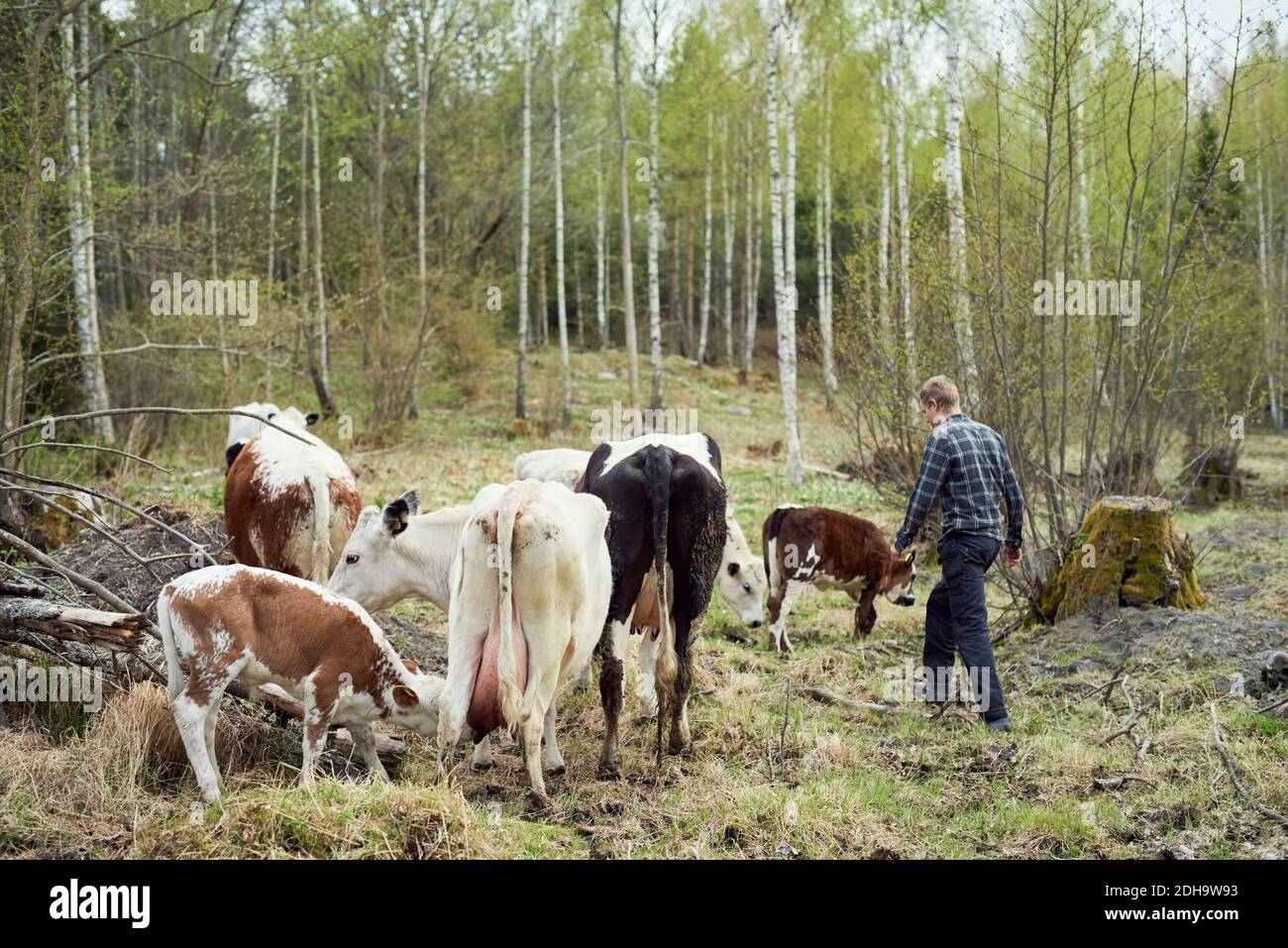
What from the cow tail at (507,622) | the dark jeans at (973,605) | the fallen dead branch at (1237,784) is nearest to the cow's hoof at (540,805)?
the cow tail at (507,622)

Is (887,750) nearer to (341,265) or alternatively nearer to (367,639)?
(367,639)

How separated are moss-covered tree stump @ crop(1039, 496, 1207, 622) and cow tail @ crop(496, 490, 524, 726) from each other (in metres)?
5.35

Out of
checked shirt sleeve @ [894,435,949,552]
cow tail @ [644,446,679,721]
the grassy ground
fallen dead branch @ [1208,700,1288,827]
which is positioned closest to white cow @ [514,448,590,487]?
the grassy ground

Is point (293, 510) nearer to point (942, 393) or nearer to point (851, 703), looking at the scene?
point (851, 703)

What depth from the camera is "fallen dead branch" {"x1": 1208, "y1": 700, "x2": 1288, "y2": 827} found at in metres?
4.73

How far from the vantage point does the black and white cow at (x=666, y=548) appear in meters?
5.91

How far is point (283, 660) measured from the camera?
5.04m

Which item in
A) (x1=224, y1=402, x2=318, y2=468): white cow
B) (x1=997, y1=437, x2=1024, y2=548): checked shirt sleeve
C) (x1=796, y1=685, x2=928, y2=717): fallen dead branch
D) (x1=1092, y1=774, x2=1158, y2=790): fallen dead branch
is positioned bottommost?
(x1=796, y1=685, x2=928, y2=717): fallen dead branch

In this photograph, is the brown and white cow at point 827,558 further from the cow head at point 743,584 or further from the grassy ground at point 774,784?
the grassy ground at point 774,784

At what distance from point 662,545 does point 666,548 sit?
107mm

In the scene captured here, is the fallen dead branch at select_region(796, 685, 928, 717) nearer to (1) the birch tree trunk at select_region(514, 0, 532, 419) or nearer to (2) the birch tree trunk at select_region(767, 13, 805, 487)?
(2) the birch tree trunk at select_region(767, 13, 805, 487)

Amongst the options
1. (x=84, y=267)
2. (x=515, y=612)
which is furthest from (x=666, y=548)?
(x=84, y=267)
